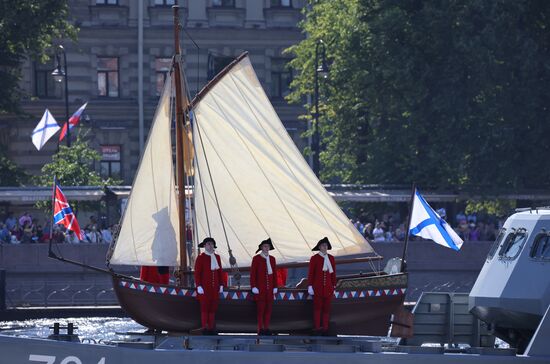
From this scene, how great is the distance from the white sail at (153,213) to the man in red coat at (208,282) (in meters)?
2.00

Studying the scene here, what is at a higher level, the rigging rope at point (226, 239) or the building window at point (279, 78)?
the building window at point (279, 78)

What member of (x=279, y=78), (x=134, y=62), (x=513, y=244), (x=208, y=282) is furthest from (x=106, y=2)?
(x=513, y=244)

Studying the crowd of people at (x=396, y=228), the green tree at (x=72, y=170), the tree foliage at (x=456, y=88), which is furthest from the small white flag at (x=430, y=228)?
the green tree at (x=72, y=170)

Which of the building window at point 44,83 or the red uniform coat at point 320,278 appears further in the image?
the building window at point 44,83

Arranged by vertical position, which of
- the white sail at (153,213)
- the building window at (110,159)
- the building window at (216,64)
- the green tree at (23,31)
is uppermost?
the green tree at (23,31)

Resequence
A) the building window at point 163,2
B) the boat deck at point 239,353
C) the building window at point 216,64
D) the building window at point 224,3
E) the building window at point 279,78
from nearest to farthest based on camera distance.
→ the boat deck at point 239,353 → the building window at point 216,64 → the building window at point 163,2 → the building window at point 224,3 → the building window at point 279,78

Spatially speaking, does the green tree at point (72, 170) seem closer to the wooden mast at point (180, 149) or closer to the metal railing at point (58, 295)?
the metal railing at point (58, 295)

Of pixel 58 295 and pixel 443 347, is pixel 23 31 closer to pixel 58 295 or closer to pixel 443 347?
pixel 58 295

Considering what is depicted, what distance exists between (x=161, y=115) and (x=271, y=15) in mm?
42456

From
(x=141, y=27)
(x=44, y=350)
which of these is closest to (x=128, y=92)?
(x=141, y=27)

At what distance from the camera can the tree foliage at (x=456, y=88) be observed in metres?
55.3

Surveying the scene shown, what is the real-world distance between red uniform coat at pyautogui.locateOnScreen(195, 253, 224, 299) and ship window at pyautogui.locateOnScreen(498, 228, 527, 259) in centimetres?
509

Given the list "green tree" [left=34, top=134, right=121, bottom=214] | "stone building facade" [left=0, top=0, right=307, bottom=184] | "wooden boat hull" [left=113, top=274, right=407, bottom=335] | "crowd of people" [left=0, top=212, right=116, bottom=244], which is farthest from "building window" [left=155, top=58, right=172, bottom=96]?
"wooden boat hull" [left=113, top=274, right=407, bottom=335]

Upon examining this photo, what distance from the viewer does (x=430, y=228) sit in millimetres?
33875
